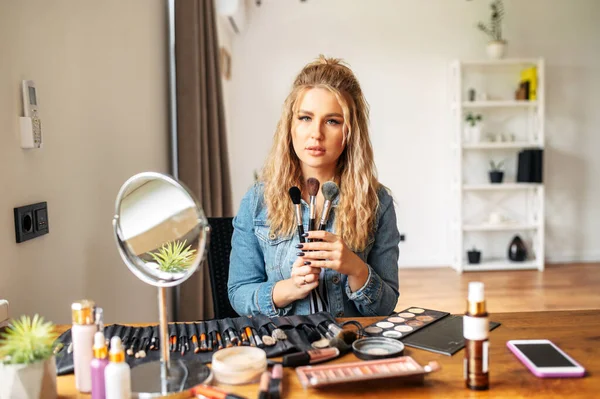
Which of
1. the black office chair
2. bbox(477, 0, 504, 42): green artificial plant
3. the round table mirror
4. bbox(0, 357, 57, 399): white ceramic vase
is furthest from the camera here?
bbox(477, 0, 504, 42): green artificial plant

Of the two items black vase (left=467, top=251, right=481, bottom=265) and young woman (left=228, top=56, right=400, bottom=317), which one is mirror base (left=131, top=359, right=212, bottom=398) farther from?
black vase (left=467, top=251, right=481, bottom=265)

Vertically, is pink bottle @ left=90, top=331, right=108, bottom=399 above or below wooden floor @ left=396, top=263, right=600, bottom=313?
above

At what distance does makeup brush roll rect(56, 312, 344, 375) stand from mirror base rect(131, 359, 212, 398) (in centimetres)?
5

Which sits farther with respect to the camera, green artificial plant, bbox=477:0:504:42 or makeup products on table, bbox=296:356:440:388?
green artificial plant, bbox=477:0:504:42

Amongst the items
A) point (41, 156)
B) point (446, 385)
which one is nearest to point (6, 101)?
point (41, 156)

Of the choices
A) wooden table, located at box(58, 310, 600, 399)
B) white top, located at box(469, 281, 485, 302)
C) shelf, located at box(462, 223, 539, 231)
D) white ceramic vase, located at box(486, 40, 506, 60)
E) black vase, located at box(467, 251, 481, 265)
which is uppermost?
white ceramic vase, located at box(486, 40, 506, 60)

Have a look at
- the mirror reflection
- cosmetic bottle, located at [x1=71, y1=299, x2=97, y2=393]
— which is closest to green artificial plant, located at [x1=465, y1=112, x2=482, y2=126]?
the mirror reflection

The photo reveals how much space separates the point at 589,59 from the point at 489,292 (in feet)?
8.55

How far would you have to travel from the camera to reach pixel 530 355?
0.98 meters

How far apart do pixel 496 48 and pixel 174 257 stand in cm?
466

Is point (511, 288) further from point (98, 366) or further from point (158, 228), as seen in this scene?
point (98, 366)

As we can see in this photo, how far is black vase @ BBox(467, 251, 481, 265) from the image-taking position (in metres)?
5.08

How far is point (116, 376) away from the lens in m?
0.81

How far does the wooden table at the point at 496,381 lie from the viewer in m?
0.86
